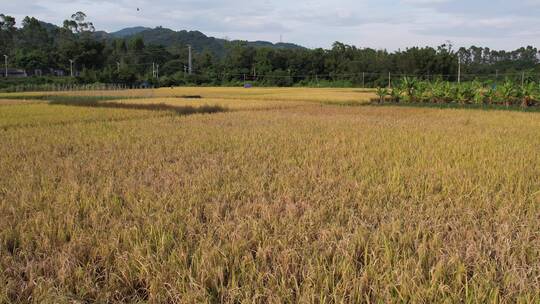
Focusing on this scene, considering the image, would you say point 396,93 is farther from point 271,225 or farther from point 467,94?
point 271,225

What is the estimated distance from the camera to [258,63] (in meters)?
57.3

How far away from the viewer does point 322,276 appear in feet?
7.97

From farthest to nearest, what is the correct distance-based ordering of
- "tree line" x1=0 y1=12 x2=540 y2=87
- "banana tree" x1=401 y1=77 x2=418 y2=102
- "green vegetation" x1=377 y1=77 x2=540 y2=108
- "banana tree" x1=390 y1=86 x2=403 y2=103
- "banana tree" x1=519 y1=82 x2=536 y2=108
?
"tree line" x1=0 y1=12 x2=540 y2=87, "banana tree" x1=390 y1=86 x2=403 y2=103, "banana tree" x1=401 y1=77 x2=418 y2=102, "green vegetation" x1=377 y1=77 x2=540 y2=108, "banana tree" x1=519 y1=82 x2=536 y2=108

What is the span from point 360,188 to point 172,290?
2.72 m

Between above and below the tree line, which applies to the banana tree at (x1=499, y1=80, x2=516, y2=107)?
below

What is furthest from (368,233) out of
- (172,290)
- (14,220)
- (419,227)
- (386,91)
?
(386,91)

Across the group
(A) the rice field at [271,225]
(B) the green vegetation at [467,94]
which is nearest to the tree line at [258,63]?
(B) the green vegetation at [467,94]

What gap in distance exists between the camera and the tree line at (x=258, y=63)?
148ft

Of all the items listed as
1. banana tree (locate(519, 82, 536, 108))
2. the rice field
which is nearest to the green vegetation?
banana tree (locate(519, 82, 536, 108))

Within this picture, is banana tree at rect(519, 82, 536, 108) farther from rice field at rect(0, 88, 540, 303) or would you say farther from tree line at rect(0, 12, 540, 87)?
rice field at rect(0, 88, 540, 303)

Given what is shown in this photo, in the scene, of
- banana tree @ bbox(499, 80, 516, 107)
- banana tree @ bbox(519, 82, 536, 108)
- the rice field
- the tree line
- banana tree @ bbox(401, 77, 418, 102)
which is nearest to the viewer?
the rice field

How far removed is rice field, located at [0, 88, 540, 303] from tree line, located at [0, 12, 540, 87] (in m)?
25.7

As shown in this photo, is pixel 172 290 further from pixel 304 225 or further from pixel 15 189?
pixel 15 189

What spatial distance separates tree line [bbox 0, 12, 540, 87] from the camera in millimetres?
45150
